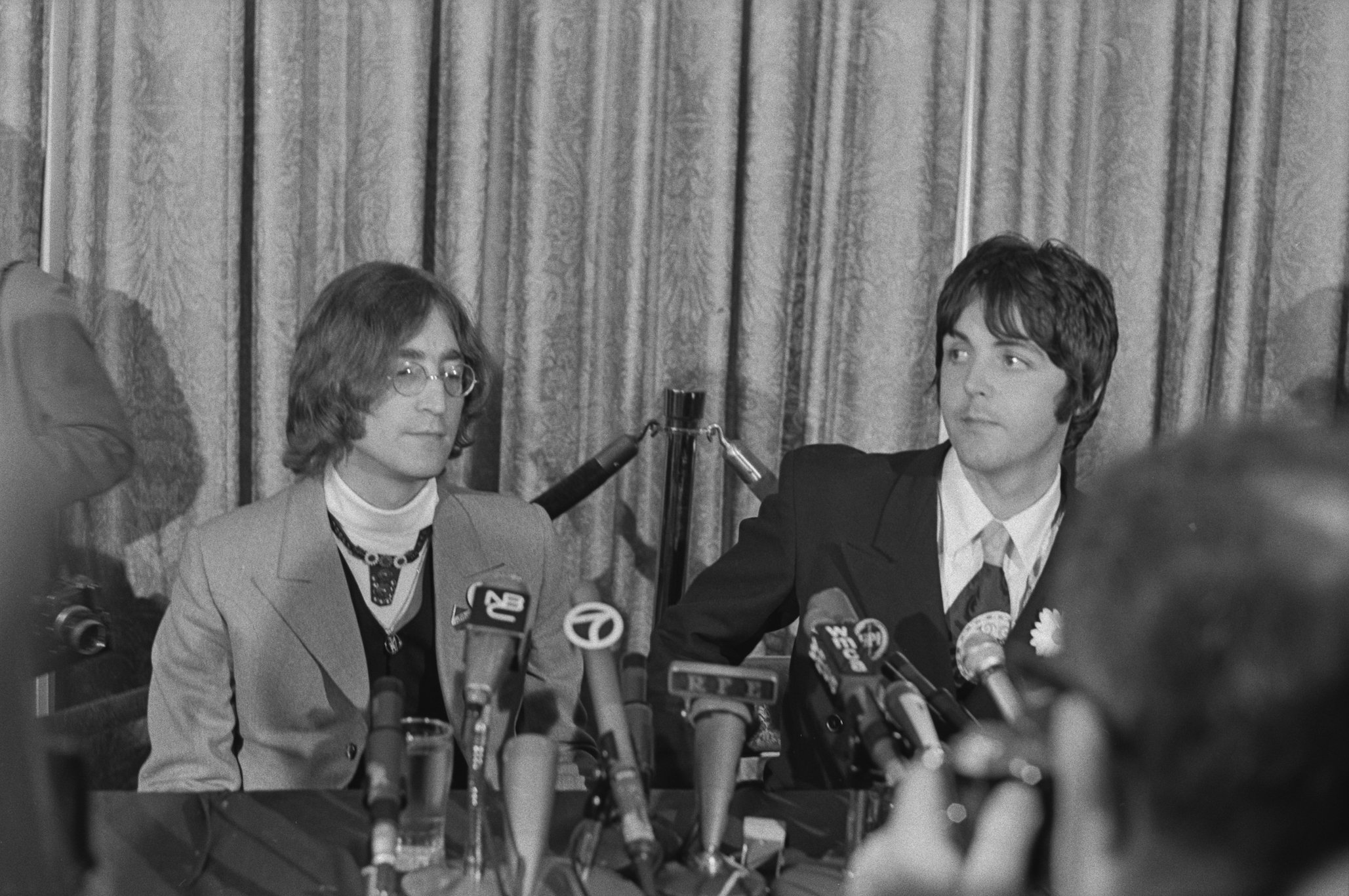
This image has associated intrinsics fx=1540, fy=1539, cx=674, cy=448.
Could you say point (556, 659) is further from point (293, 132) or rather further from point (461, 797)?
point (293, 132)

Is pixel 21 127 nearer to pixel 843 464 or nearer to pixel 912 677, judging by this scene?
pixel 843 464

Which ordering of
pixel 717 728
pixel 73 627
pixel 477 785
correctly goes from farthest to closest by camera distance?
pixel 73 627, pixel 717 728, pixel 477 785

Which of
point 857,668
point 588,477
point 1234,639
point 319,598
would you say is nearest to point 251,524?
point 319,598

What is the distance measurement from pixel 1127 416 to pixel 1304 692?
10.1 ft

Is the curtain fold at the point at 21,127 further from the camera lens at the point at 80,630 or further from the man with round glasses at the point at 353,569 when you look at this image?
the camera lens at the point at 80,630

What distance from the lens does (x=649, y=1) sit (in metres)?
3.17

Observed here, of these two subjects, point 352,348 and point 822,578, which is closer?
point 822,578

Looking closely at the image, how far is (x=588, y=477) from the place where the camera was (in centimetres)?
293

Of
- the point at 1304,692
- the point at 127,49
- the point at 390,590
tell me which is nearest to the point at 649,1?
the point at 127,49

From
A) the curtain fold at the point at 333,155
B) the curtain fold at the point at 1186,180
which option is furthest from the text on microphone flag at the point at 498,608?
the curtain fold at the point at 1186,180

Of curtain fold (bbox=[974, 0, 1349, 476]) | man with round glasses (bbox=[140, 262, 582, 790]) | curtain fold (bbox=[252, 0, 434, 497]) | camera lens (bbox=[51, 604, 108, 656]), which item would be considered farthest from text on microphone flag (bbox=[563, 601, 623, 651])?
curtain fold (bbox=[974, 0, 1349, 476])

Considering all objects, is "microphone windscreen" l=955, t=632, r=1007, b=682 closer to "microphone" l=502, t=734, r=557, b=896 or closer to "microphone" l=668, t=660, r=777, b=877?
"microphone" l=668, t=660, r=777, b=877

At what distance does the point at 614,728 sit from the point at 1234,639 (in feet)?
3.22

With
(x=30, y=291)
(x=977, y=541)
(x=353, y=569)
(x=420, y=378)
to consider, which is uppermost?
(x=30, y=291)
